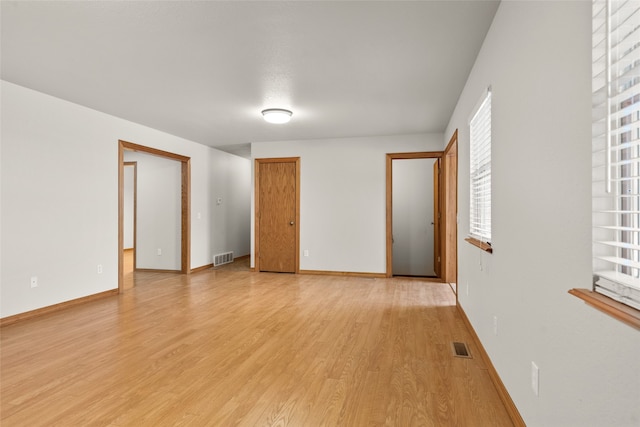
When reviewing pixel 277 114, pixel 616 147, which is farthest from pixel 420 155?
pixel 616 147

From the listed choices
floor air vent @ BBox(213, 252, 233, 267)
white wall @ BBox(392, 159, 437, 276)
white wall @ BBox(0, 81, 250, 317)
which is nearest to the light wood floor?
white wall @ BBox(0, 81, 250, 317)

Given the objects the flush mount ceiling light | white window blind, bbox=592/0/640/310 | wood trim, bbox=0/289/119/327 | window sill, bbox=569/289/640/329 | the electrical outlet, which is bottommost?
wood trim, bbox=0/289/119/327

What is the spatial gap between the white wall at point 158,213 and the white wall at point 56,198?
4.35 ft

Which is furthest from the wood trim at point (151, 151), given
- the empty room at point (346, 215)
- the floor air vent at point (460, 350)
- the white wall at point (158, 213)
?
the floor air vent at point (460, 350)

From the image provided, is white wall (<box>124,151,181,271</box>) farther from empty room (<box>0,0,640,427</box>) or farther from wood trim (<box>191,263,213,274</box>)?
empty room (<box>0,0,640,427</box>)

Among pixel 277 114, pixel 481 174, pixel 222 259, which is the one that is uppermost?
pixel 277 114

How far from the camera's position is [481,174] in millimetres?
2869

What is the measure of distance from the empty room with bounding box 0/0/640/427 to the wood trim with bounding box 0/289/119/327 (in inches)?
0.6

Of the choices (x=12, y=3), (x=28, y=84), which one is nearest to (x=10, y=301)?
(x=28, y=84)

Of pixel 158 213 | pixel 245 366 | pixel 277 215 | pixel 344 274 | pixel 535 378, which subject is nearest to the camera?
pixel 535 378

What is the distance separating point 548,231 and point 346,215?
15.2 ft

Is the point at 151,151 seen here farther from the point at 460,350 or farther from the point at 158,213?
the point at 460,350

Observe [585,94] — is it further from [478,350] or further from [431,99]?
→ [431,99]

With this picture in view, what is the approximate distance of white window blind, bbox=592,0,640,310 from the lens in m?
0.90
